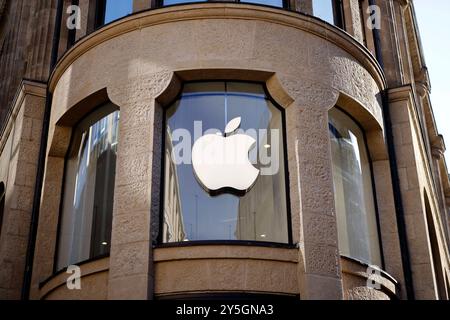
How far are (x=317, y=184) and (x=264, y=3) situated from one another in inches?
195

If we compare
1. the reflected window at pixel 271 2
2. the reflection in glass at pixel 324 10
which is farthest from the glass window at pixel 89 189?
the reflection in glass at pixel 324 10

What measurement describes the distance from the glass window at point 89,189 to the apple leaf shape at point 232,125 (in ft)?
8.08

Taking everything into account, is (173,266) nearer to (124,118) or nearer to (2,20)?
(124,118)

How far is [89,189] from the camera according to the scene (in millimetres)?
15938

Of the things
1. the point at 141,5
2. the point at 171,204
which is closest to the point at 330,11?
the point at 141,5

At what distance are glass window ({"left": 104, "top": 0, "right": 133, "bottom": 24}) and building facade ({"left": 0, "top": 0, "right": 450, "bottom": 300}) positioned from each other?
38 millimetres

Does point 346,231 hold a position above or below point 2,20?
below

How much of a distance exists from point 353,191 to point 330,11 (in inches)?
193

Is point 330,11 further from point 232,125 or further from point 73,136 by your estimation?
point 73,136

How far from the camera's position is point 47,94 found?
59.4 feet

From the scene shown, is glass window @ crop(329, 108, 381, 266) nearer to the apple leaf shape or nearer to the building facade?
the building facade

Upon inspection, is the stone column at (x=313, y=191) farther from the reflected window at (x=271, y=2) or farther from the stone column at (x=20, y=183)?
the stone column at (x=20, y=183)
